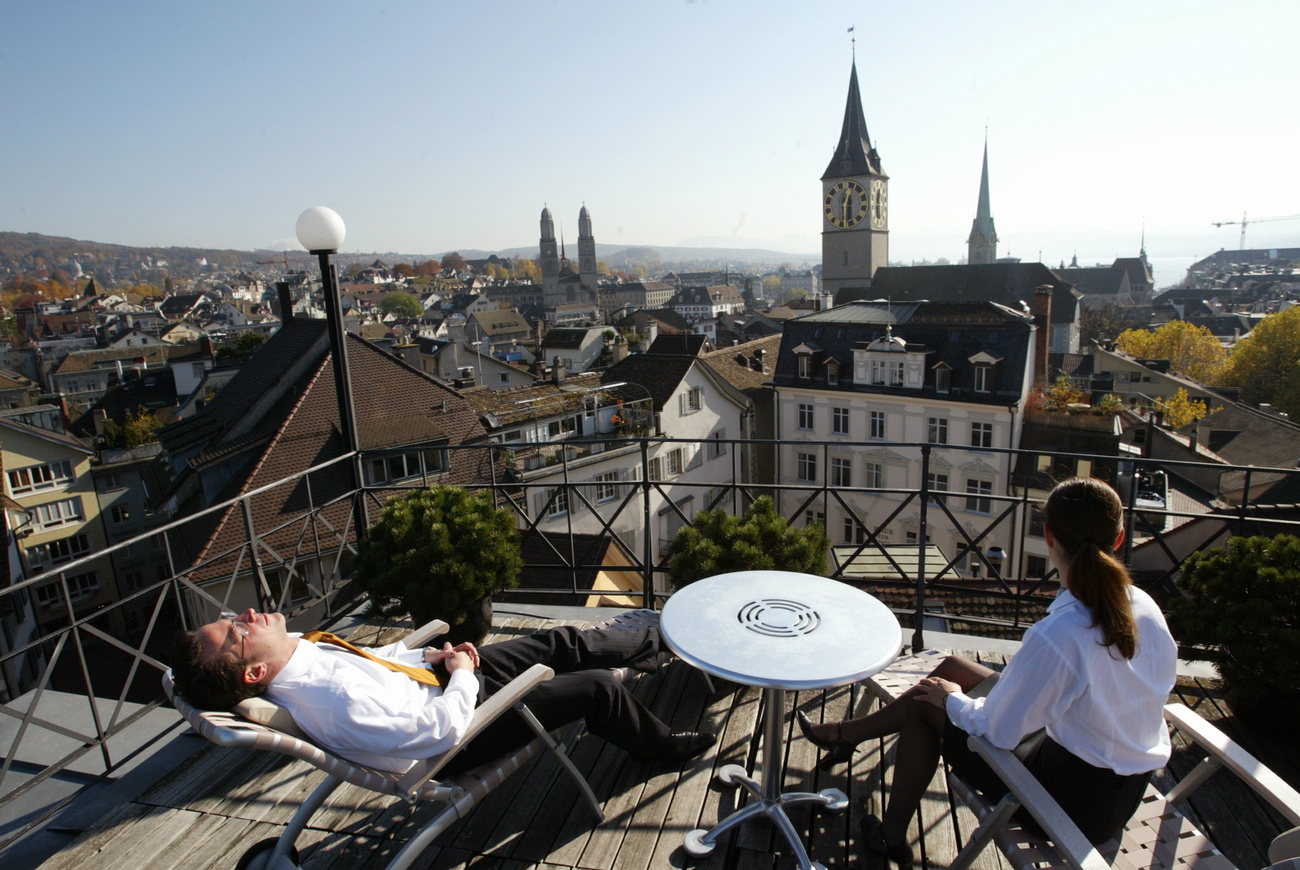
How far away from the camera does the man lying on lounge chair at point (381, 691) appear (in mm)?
2361

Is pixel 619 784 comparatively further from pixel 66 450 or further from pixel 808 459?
pixel 66 450

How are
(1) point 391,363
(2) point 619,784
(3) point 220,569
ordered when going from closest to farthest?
1. (2) point 619,784
2. (3) point 220,569
3. (1) point 391,363

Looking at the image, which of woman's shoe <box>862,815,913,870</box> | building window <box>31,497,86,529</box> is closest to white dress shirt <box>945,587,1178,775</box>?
woman's shoe <box>862,815,913,870</box>

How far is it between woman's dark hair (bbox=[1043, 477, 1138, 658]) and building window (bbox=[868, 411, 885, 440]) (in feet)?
87.0

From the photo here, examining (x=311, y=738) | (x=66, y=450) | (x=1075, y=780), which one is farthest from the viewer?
(x=66, y=450)

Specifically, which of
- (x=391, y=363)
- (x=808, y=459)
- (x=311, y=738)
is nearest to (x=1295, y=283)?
(x=808, y=459)

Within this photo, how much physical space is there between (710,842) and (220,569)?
1693 cm

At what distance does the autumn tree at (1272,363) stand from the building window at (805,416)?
38.3m

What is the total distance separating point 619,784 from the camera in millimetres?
3299

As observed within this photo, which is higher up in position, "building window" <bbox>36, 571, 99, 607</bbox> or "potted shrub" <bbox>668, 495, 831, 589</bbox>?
"potted shrub" <bbox>668, 495, 831, 589</bbox>

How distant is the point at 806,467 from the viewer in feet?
96.6

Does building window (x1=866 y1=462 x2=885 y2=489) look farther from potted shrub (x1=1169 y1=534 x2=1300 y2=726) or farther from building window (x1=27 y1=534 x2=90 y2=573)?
building window (x1=27 y1=534 x2=90 y2=573)

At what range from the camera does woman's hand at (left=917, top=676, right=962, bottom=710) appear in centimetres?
262

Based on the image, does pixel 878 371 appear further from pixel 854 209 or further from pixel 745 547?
pixel 854 209
